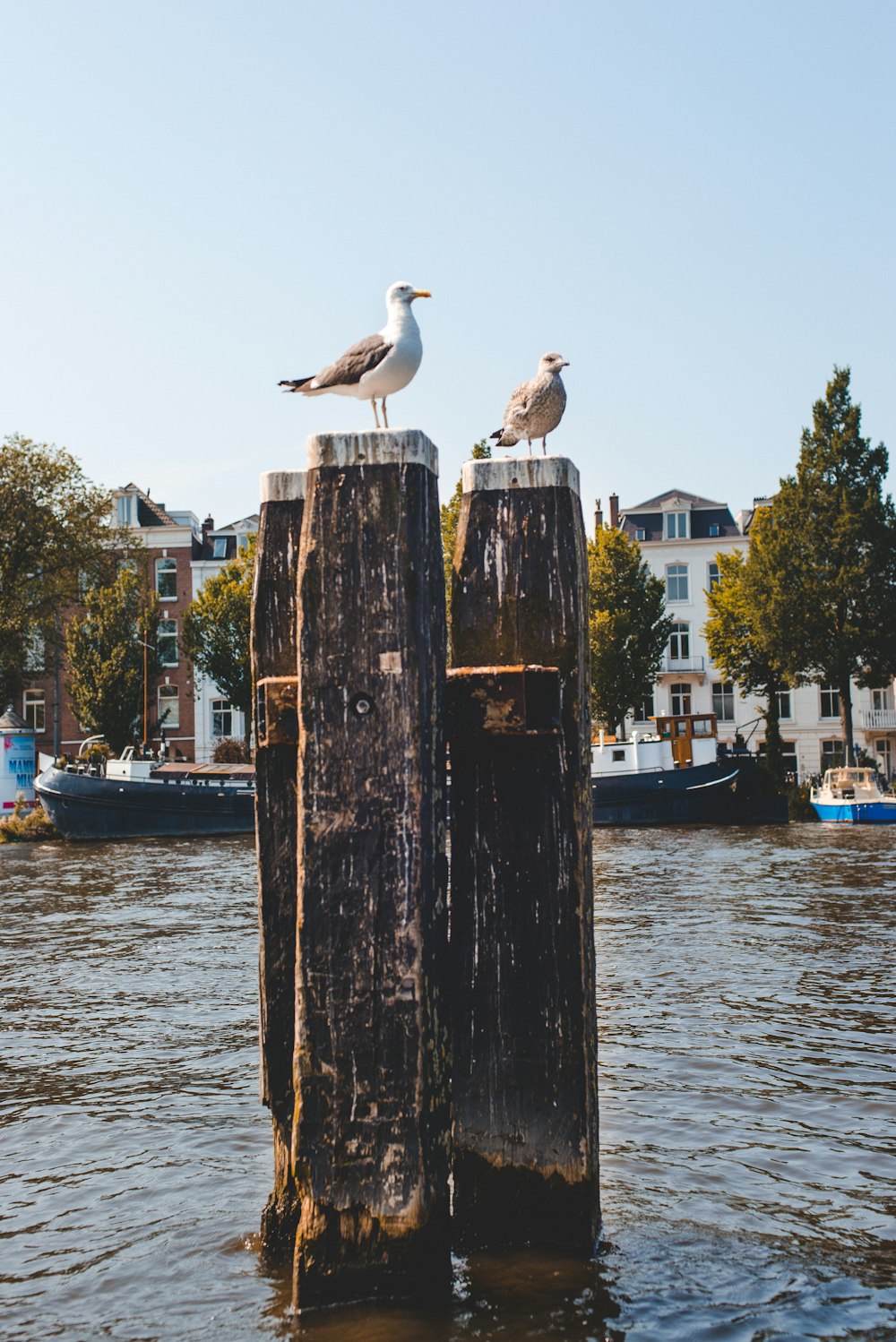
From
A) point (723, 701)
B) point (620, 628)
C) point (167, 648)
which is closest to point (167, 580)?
point (167, 648)

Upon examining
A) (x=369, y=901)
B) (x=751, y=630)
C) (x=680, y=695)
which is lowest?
(x=369, y=901)

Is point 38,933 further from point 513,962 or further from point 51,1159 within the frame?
point 513,962

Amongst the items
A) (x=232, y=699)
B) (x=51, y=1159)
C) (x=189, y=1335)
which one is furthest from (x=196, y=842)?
(x=189, y=1335)

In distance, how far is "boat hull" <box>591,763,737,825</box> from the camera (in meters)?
40.8

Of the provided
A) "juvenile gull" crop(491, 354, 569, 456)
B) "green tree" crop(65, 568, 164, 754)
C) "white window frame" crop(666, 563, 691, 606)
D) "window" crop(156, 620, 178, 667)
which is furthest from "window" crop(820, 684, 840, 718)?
"juvenile gull" crop(491, 354, 569, 456)

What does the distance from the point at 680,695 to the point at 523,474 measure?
61289 mm

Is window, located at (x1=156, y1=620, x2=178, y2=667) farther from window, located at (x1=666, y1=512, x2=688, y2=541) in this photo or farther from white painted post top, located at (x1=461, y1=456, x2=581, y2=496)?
white painted post top, located at (x1=461, y1=456, x2=581, y2=496)

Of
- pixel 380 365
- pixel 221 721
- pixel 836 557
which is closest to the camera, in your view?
pixel 380 365

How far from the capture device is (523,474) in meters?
4.68

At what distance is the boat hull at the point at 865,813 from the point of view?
37.9 meters

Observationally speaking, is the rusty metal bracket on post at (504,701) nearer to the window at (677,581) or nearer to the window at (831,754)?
the window at (831,754)

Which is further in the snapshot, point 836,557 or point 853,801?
point 836,557

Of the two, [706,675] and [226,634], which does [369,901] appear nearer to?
[226,634]

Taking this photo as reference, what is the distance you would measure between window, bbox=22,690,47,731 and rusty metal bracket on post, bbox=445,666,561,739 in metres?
65.4
